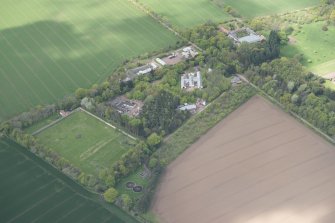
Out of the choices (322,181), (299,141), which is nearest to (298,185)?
(322,181)

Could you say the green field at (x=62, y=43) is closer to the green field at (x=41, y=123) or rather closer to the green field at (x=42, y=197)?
the green field at (x=41, y=123)

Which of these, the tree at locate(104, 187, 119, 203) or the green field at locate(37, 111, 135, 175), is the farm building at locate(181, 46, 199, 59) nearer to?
the green field at locate(37, 111, 135, 175)

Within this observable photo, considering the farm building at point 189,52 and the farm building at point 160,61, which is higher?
the farm building at point 189,52

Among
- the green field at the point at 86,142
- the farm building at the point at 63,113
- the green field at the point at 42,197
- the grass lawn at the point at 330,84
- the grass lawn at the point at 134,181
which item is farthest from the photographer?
the grass lawn at the point at 330,84

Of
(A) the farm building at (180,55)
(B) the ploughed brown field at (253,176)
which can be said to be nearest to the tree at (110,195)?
(B) the ploughed brown field at (253,176)

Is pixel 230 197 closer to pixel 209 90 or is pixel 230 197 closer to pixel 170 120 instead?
pixel 170 120

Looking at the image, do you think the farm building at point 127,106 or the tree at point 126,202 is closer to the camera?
the tree at point 126,202
